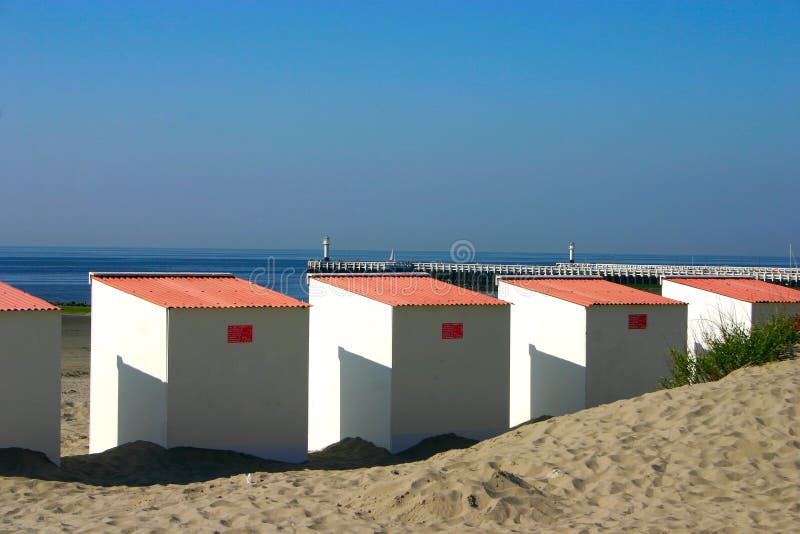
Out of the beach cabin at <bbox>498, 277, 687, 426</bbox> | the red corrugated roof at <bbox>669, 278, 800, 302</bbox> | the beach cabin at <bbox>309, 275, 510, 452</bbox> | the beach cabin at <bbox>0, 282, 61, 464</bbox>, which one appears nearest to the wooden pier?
the red corrugated roof at <bbox>669, 278, 800, 302</bbox>

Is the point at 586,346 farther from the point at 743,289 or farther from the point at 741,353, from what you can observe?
the point at 743,289

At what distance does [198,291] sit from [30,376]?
9.96 feet

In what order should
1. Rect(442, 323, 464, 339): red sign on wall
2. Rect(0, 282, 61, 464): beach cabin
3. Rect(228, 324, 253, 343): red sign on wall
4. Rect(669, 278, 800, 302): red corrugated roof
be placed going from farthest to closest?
Rect(669, 278, 800, 302): red corrugated roof, Rect(442, 323, 464, 339): red sign on wall, Rect(228, 324, 253, 343): red sign on wall, Rect(0, 282, 61, 464): beach cabin

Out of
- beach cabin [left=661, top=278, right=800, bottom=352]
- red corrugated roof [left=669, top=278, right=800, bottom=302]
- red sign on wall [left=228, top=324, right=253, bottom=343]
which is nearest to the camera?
red sign on wall [left=228, top=324, right=253, bottom=343]

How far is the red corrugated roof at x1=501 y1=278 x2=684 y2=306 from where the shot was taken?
15.3 m

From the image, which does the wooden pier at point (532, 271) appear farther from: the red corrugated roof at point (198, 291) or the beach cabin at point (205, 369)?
the beach cabin at point (205, 369)


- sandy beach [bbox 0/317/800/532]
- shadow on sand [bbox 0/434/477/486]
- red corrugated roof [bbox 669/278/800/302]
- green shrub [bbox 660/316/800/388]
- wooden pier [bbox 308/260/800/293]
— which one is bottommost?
shadow on sand [bbox 0/434/477/486]

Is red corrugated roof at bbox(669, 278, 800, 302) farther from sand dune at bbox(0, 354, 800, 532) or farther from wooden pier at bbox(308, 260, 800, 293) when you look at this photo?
wooden pier at bbox(308, 260, 800, 293)

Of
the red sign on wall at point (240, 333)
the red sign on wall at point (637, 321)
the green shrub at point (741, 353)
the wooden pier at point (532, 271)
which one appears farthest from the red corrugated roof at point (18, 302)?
the wooden pier at point (532, 271)

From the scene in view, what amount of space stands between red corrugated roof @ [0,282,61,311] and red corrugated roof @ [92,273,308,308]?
4.65ft

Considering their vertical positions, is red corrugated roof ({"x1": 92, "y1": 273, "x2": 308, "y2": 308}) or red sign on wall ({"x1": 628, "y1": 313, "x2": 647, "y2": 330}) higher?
red corrugated roof ({"x1": 92, "y1": 273, "x2": 308, "y2": 308})

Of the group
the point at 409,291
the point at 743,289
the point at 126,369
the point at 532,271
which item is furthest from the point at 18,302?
the point at 532,271

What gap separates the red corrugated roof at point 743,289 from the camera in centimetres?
1706

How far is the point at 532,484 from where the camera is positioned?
29.3 feet
